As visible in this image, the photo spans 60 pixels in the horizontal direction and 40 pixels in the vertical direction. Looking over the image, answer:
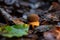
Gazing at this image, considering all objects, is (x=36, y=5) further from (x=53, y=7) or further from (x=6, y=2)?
(x=6, y=2)

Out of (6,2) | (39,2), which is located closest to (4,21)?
(6,2)

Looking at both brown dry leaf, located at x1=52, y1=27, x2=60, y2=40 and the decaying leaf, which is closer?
the decaying leaf

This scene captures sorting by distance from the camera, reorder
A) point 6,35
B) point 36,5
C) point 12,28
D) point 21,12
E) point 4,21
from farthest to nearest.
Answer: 1. point 36,5
2. point 21,12
3. point 4,21
4. point 12,28
5. point 6,35

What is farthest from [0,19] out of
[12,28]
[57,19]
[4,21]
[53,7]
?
[53,7]

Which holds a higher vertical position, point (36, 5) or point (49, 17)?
point (36, 5)

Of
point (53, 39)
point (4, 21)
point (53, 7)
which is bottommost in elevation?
point (53, 39)

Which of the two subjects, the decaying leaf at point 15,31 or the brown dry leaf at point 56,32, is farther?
the brown dry leaf at point 56,32

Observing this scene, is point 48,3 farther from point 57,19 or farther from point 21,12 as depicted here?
point 57,19

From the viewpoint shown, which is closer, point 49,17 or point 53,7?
point 49,17

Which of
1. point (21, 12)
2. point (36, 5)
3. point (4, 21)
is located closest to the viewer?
point (4, 21)
